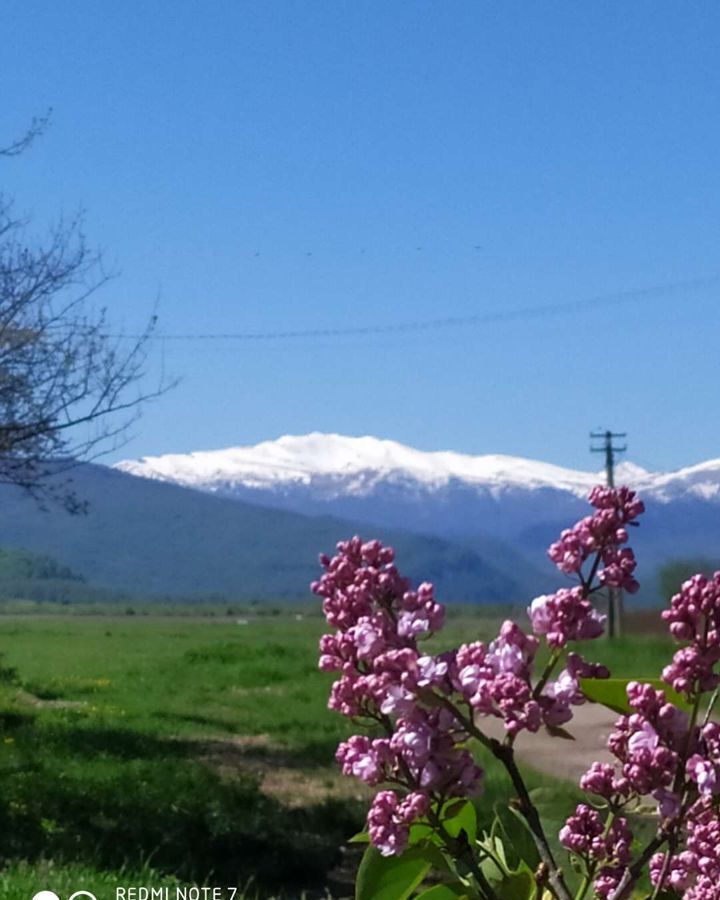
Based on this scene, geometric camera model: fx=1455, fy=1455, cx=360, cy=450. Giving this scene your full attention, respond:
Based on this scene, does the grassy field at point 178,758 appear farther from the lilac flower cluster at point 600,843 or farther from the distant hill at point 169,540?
the distant hill at point 169,540

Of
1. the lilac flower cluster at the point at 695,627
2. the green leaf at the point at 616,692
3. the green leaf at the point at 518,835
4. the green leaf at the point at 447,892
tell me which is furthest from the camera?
the green leaf at the point at 518,835

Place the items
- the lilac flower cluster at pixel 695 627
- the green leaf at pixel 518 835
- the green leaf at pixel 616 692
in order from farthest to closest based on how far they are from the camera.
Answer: the green leaf at pixel 518 835, the green leaf at pixel 616 692, the lilac flower cluster at pixel 695 627

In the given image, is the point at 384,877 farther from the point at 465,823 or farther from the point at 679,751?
the point at 679,751

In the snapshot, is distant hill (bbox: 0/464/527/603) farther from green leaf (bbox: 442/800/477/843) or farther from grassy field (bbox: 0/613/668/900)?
green leaf (bbox: 442/800/477/843)

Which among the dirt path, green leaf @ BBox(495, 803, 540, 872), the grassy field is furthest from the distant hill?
green leaf @ BBox(495, 803, 540, 872)

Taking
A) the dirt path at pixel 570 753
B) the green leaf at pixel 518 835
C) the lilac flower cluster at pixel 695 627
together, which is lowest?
the dirt path at pixel 570 753

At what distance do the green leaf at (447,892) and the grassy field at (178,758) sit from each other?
0.82ft

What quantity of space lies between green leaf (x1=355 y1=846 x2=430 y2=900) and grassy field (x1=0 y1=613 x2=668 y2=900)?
0.78ft

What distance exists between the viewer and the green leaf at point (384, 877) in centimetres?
141

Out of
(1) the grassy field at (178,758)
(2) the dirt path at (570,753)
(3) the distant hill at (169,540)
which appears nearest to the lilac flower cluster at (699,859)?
(1) the grassy field at (178,758)

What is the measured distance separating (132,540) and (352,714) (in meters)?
34.2

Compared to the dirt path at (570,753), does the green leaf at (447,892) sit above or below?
above

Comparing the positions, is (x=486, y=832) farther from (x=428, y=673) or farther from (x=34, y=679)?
(x=34, y=679)

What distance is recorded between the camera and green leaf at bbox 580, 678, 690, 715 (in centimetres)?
125
